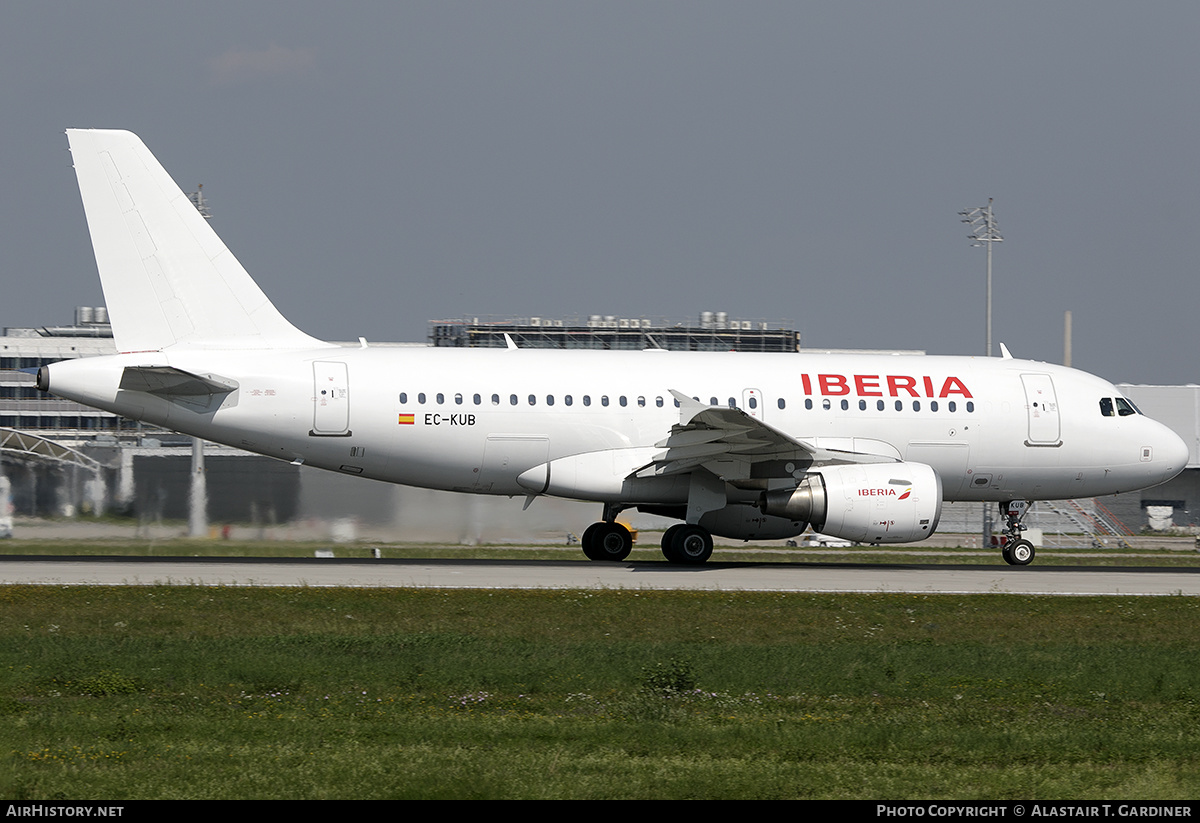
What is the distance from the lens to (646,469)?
945 inches

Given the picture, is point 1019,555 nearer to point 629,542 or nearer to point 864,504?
point 864,504

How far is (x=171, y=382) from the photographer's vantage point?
22469 millimetres

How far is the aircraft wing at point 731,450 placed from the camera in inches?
892

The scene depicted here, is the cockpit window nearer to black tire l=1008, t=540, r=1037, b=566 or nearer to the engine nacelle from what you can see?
black tire l=1008, t=540, r=1037, b=566

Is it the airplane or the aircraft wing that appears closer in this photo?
the aircraft wing

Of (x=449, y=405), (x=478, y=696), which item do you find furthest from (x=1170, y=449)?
(x=478, y=696)

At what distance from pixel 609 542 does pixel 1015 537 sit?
8858 millimetres

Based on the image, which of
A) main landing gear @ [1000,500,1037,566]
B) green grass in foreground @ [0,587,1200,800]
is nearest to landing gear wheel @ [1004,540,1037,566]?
main landing gear @ [1000,500,1037,566]

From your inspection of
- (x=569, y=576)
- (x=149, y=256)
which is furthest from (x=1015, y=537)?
(x=149, y=256)

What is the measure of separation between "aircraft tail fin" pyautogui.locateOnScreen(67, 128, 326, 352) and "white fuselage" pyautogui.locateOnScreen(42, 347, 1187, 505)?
0.54 metres

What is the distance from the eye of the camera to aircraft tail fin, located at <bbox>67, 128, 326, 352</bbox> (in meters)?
23.4

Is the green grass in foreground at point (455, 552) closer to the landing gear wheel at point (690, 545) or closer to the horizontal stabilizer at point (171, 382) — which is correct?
the landing gear wheel at point (690, 545)

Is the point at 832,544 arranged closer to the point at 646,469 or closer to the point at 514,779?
the point at 646,469

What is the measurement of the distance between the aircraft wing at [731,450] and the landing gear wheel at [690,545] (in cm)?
128
